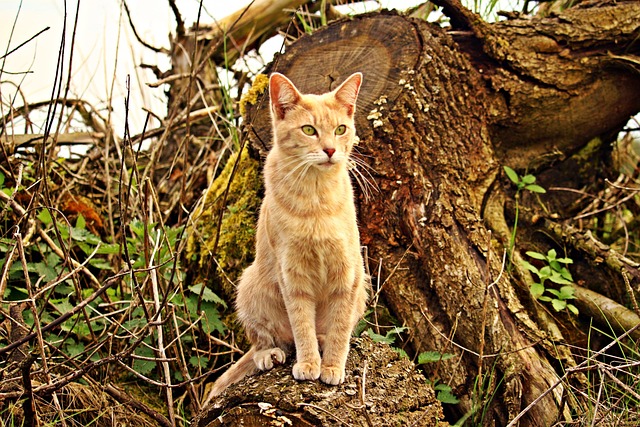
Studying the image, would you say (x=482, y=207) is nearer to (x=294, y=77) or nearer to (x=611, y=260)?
(x=611, y=260)

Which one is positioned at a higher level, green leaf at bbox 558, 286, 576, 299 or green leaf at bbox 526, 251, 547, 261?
green leaf at bbox 526, 251, 547, 261

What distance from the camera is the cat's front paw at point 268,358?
2496 mm

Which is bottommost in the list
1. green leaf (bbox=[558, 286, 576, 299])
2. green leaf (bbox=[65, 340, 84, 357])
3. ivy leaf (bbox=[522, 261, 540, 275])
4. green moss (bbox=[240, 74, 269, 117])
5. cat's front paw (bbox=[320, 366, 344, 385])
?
green leaf (bbox=[558, 286, 576, 299])

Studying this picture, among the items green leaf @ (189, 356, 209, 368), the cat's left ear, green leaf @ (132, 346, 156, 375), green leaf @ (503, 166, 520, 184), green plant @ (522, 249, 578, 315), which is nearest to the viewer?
the cat's left ear

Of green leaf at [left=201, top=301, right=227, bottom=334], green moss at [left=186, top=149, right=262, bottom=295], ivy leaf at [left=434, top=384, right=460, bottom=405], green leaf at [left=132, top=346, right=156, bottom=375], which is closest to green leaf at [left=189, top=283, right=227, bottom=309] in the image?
green leaf at [left=201, top=301, right=227, bottom=334]

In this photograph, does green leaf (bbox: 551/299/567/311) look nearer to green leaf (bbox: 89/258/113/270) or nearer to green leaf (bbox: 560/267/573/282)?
green leaf (bbox: 560/267/573/282)

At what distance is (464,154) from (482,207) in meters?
0.39

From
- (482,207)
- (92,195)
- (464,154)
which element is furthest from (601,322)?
(92,195)

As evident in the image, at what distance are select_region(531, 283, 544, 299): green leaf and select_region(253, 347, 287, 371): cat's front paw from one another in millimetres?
1541

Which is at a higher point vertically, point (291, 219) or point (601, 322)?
point (291, 219)

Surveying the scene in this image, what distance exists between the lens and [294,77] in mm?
3447

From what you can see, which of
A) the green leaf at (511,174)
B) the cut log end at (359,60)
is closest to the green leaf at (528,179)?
the green leaf at (511,174)

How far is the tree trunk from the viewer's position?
9.53 feet

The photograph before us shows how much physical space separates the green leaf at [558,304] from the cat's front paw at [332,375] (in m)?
1.52
